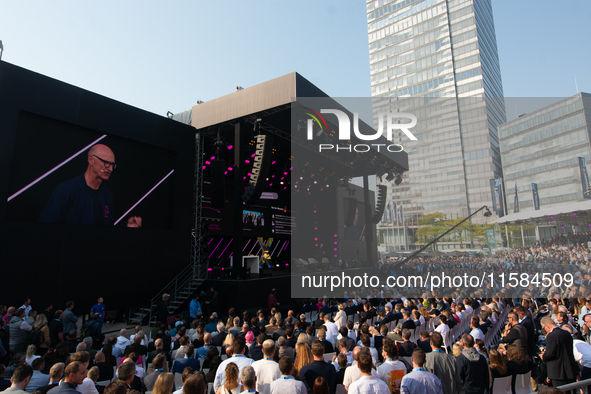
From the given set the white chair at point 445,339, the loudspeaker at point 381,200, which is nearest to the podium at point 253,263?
the loudspeaker at point 381,200

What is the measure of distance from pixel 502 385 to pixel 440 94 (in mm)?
51059

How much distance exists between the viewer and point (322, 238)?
23.2 meters

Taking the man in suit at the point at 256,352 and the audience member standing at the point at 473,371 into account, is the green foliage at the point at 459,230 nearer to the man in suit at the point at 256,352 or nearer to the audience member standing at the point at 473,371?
the audience member standing at the point at 473,371

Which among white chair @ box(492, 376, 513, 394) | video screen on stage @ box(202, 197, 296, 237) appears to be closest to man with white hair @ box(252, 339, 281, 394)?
white chair @ box(492, 376, 513, 394)

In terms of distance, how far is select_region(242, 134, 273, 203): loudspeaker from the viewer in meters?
10.9

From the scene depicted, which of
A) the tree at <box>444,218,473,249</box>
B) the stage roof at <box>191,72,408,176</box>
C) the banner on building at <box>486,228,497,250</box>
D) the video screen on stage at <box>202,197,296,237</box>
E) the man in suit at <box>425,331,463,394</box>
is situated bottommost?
the man in suit at <box>425,331,463,394</box>

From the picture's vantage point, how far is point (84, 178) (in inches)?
376

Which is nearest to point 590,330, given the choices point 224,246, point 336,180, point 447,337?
point 447,337

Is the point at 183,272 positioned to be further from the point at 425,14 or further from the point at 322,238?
the point at 425,14

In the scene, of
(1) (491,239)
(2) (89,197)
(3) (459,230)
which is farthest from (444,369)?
(3) (459,230)

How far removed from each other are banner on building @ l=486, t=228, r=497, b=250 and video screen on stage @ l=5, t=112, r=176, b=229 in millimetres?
13715

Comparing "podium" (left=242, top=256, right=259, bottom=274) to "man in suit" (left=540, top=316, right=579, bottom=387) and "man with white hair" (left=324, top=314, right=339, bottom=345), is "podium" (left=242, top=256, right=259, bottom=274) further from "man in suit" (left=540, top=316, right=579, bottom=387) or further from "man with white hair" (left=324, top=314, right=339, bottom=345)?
"man in suit" (left=540, top=316, right=579, bottom=387)

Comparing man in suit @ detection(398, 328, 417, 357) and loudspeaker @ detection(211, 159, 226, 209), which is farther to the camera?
loudspeaker @ detection(211, 159, 226, 209)

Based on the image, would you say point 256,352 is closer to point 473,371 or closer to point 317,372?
point 317,372
